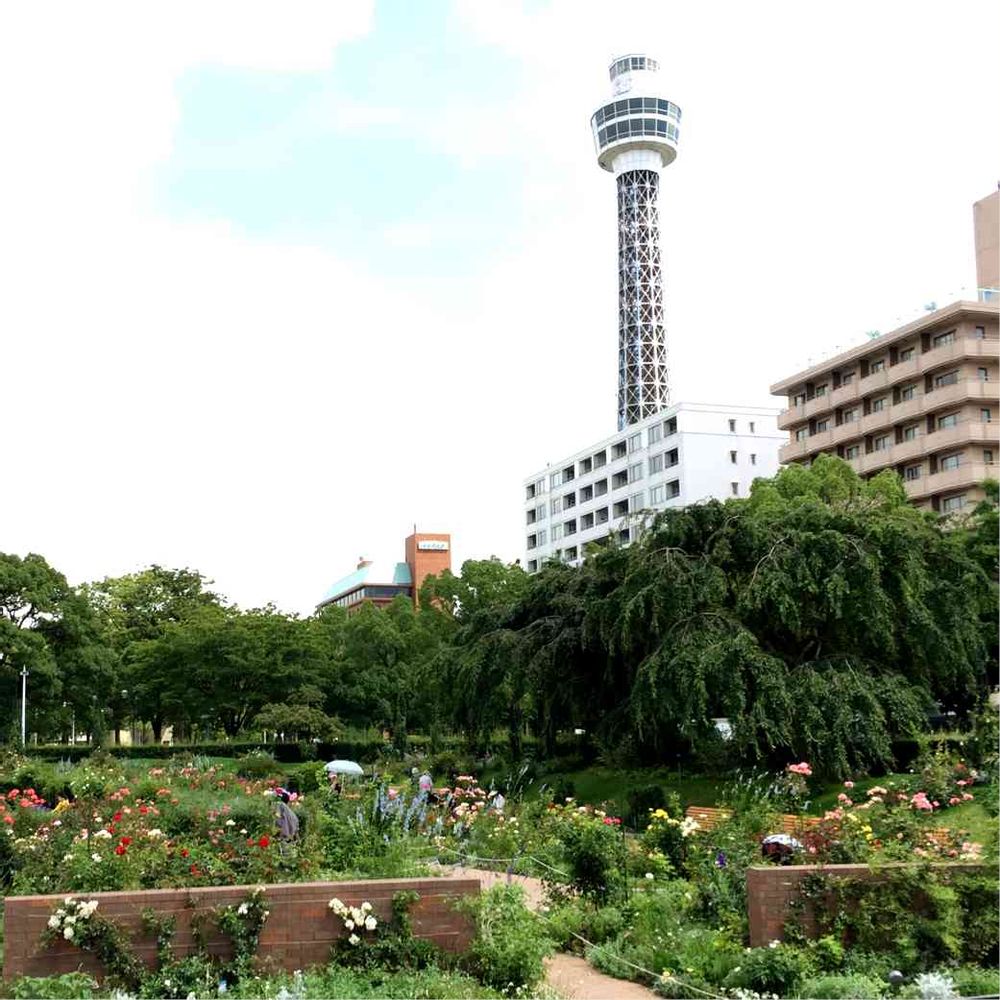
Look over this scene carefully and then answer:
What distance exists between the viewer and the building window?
180 feet

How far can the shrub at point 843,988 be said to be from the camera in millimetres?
8211

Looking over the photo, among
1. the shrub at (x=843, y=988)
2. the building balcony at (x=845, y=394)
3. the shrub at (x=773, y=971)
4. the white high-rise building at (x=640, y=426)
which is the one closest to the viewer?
the shrub at (x=843, y=988)

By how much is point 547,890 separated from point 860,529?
1440 cm

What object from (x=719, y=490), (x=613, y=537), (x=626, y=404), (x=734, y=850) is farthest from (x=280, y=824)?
(x=626, y=404)

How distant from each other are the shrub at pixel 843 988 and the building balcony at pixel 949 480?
4806 centimetres

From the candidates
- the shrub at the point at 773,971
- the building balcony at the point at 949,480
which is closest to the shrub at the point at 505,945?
the shrub at the point at 773,971

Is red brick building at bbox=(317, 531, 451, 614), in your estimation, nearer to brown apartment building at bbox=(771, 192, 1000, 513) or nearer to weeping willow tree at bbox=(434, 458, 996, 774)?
brown apartment building at bbox=(771, 192, 1000, 513)

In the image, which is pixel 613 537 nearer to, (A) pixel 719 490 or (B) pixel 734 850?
(B) pixel 734 850

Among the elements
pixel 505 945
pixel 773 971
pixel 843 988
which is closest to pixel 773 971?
pixel 773 971

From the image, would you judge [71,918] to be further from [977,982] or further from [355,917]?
[977,982]

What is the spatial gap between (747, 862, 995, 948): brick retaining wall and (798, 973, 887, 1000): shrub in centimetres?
74

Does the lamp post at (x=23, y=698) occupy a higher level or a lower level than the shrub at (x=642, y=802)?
higher

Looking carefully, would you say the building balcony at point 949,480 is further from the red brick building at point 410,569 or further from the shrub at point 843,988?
the red brick building at point 410,569

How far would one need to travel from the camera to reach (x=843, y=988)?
8.27m
